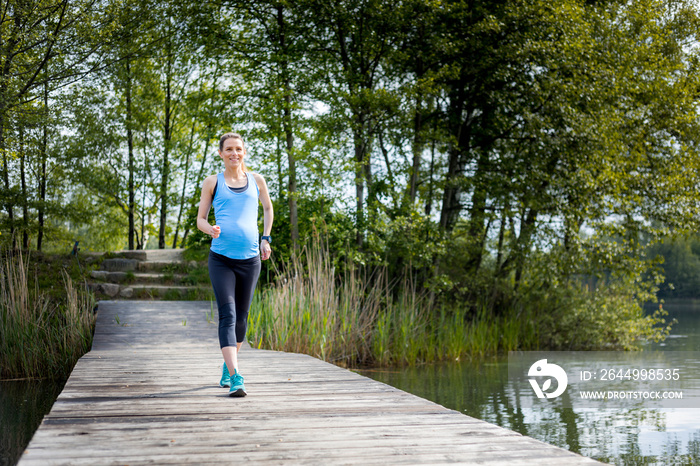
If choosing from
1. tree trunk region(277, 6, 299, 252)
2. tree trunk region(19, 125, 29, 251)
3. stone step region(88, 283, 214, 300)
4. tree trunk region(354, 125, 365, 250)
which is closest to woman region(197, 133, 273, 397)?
tree trunk region(277, 6, 299, 252)

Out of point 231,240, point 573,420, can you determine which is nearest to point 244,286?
point 231,240

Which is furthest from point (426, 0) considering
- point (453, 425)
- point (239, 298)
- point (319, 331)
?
point (453, 425)

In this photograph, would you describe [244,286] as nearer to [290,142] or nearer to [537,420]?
[537,420]

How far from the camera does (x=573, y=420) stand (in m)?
6.12

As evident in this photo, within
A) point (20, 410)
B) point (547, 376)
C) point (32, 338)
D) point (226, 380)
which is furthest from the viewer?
point (547, 376)

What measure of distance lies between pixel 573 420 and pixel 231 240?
13.5 feet

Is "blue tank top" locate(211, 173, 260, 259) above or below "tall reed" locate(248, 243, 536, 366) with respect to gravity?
above

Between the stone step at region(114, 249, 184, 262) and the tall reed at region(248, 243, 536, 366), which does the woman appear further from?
the stone step at region(114, 249, 184, 262)

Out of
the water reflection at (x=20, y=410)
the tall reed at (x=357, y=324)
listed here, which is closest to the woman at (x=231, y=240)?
the water reflection at (x=20, y=410)

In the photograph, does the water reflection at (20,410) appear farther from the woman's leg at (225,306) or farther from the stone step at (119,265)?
the stone step at (119,265)

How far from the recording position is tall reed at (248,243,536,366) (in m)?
7.19

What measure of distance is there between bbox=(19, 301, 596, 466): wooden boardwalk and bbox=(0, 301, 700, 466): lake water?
1313 mm

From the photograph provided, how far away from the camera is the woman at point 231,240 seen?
3.75m

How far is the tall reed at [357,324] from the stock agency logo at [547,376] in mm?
1196
